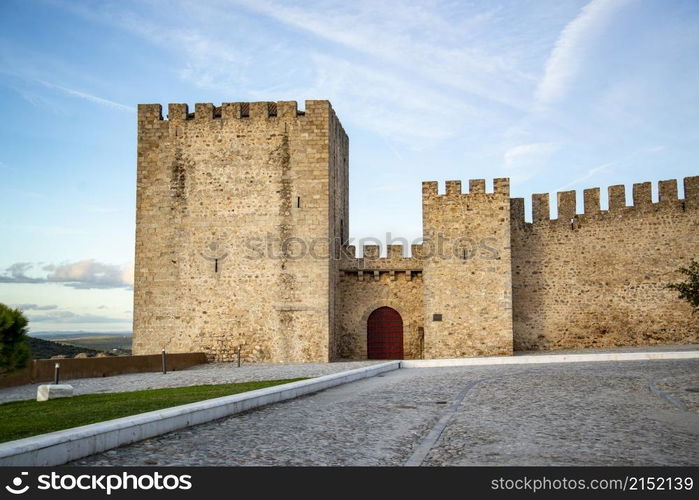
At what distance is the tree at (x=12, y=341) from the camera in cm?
941

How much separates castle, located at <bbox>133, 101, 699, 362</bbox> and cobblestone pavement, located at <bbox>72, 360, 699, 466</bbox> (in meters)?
9.44

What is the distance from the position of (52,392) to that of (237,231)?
9638 millimetres

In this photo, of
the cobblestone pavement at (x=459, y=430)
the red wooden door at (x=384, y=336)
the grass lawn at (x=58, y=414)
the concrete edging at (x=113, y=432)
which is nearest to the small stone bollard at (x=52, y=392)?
the grass lawn at (x=58, y=414)

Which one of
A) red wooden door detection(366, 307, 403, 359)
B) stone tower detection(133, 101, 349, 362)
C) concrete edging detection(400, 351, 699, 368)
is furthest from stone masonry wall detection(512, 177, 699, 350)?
stone tower detection(133, 101, 349, 362)

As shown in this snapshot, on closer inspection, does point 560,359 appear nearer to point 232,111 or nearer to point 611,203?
point 611,203

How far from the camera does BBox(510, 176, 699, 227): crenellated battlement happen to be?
2023 centimetres

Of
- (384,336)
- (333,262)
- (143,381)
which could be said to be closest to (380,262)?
(333,262)

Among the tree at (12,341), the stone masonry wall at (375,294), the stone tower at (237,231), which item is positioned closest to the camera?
the tree at (12,341)

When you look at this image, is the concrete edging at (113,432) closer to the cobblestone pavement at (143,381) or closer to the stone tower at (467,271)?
the cobblestone pavement at (143,381)

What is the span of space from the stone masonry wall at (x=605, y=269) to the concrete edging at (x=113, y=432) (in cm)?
1494

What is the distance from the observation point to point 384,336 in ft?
69.7

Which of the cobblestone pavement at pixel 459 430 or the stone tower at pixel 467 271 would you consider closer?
the cobblestone pavement at pixel 459 430
